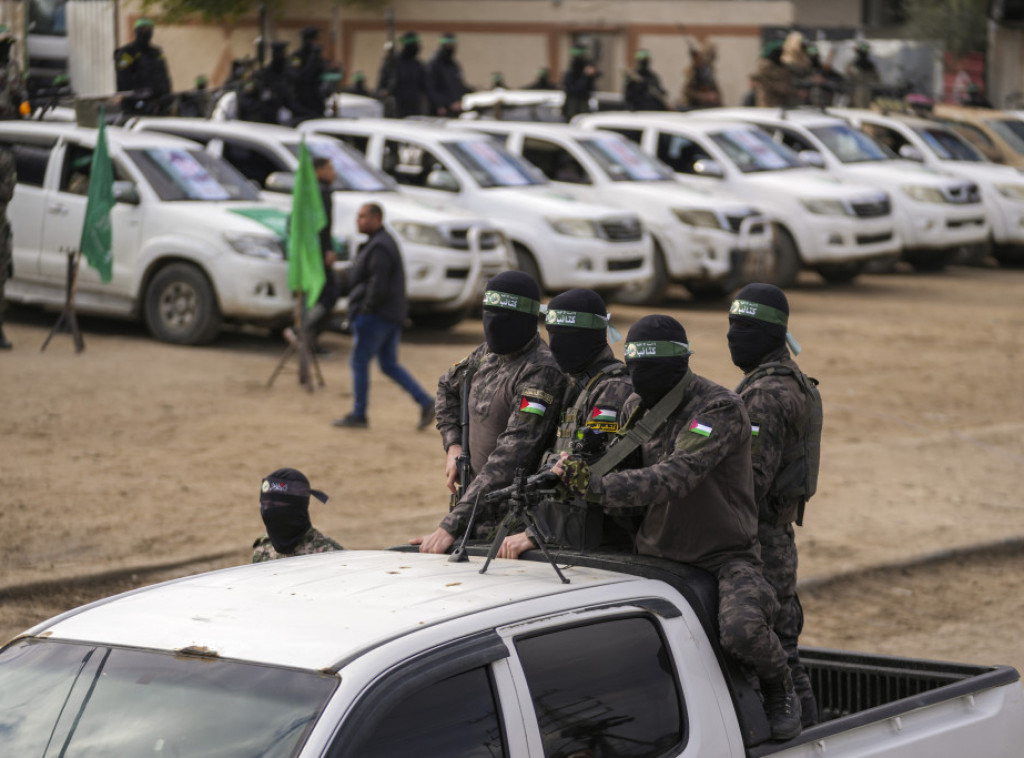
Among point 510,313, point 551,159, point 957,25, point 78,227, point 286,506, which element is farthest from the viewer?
point 957,25

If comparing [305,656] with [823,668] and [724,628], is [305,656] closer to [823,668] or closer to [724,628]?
[724,628]

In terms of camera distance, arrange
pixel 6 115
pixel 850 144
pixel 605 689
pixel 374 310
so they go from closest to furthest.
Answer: pixel 605 689
pixel 374 310
pixel 6 115
pixel 850 144

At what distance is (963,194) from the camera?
73.5 feet

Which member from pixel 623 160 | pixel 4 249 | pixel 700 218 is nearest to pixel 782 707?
pixel 4 249

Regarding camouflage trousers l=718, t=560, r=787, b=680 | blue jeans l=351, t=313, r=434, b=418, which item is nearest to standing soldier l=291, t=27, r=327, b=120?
blue jeans l=351, t=313, r=434, b=418

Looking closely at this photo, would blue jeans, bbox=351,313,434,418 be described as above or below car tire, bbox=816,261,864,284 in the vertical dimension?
above

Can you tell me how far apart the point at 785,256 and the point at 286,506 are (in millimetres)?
15715

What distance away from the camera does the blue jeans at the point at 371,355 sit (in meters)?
11.8

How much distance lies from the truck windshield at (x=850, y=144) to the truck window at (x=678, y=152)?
2458 mm

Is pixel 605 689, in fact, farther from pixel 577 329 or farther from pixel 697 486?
pixel 577 329

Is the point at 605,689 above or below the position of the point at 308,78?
below

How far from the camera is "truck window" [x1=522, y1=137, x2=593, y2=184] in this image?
1970 cm

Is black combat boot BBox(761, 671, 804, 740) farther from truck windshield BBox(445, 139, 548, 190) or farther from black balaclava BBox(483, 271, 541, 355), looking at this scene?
truck windshield BBox(445, 139, 548, 190)

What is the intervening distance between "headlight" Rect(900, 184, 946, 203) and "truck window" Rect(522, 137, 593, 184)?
5.25 meters
